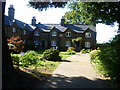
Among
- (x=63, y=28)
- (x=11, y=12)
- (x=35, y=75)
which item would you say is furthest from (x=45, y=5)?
(x=63, y=28)

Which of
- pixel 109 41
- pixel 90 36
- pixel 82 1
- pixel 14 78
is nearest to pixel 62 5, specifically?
pixel 82 1

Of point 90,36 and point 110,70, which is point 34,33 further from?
point 110,70

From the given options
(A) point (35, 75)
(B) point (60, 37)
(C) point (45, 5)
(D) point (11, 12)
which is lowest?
(A) point (35, 75)

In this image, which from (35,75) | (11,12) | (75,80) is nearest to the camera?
(75,80)

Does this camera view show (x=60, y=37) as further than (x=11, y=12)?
Yes

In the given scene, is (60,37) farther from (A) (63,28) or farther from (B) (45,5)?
(B) (45,5)

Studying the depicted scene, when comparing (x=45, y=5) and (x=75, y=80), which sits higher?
(x=45, y=5)

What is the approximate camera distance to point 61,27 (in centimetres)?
4559

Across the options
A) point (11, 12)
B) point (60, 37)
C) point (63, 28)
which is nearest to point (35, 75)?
point (11, 12)

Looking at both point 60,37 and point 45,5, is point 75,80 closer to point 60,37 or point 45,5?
point 45,5

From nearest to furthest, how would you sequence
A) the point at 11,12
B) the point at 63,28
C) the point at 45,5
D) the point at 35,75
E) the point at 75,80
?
the point at 75,80 < the point at 35,75 < the point at 45,5 < the point at 11,12 < the point at 63,28

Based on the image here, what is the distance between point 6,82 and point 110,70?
4.52 metres

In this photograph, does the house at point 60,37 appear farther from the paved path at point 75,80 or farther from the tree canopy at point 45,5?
the paved path at point 75,80

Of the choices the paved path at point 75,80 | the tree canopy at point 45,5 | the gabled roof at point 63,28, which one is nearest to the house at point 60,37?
the gabled roof at point 63,28
